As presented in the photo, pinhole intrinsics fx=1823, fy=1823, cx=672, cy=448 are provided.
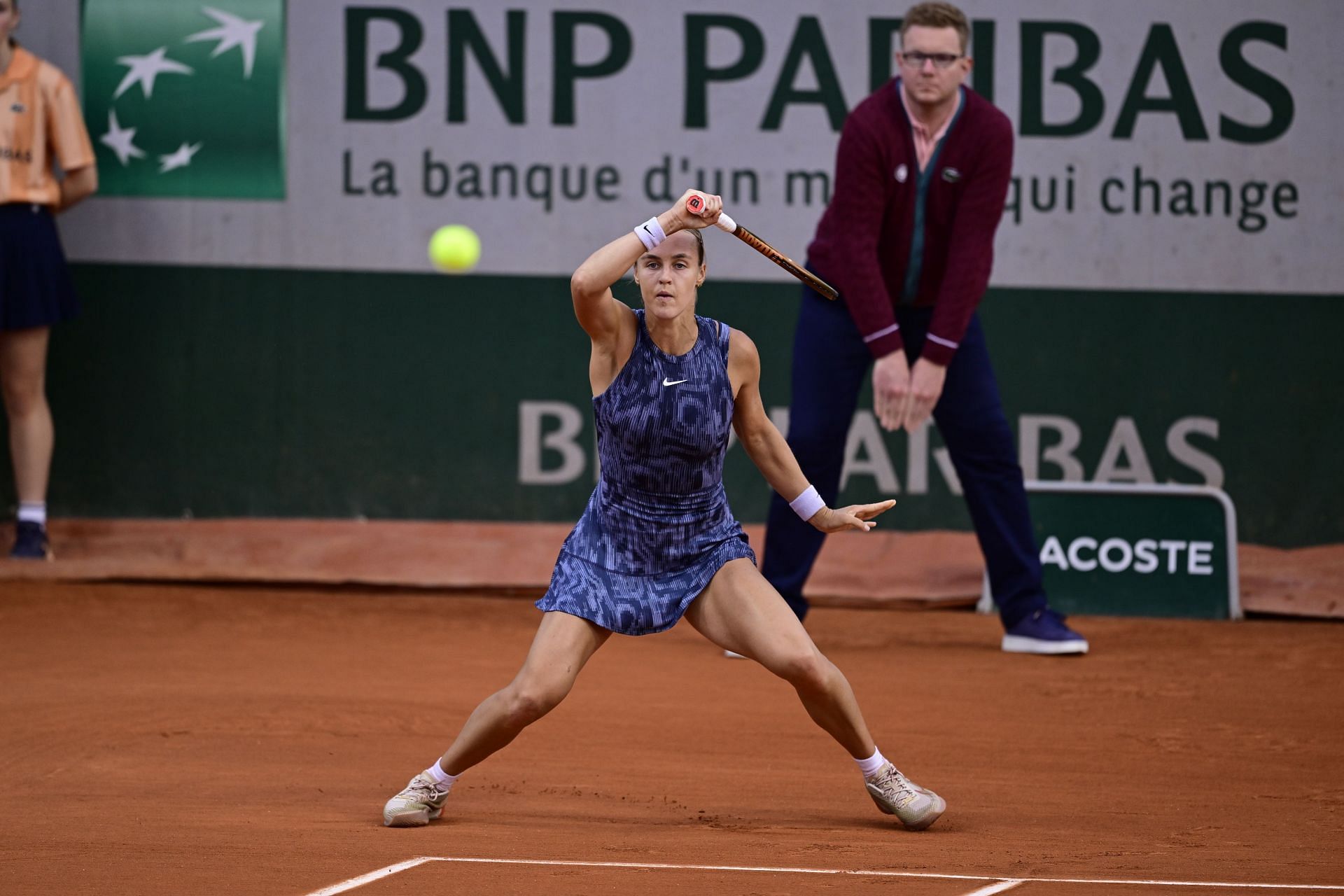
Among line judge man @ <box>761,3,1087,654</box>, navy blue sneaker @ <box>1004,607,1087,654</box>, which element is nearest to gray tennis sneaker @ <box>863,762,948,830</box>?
→ line judge man @ <box>761,3,1087,654</box>

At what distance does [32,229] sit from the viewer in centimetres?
722

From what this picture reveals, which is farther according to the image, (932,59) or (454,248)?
(454,248)

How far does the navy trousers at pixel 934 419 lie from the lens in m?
6.02

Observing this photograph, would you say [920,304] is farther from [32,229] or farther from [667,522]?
[32,229]

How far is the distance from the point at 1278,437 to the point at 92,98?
5194 mm

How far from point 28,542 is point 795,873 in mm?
4868

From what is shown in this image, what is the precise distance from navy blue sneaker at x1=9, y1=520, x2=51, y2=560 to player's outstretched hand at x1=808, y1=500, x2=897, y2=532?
4319mm

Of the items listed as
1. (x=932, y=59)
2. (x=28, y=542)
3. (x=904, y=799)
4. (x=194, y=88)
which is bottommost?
(x=28, y=542)

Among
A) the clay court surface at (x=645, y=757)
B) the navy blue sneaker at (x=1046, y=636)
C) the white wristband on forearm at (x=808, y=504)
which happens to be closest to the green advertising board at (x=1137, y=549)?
the clay court surface at (x=645, y=757)

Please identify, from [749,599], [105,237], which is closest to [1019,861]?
[749,599]

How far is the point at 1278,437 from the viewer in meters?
7.70

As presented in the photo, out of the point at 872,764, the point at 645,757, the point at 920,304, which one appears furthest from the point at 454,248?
the point at 872,764

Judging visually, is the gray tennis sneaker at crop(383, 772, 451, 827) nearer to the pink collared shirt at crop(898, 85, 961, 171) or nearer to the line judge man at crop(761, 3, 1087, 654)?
the line judge man at crop(761, 3, 1087, 654)

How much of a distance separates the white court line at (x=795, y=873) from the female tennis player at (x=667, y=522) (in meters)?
0.35
